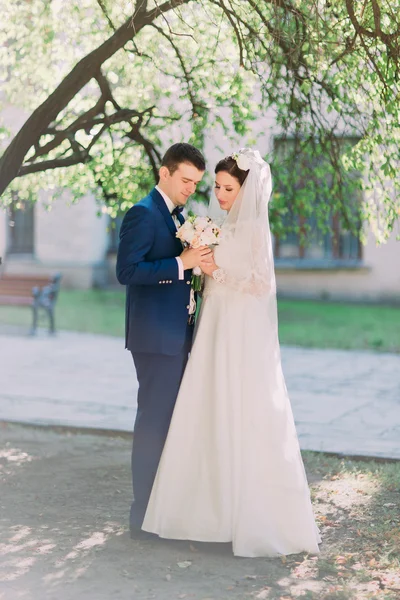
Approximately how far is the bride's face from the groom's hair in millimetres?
115

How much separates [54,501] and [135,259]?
1.92 m

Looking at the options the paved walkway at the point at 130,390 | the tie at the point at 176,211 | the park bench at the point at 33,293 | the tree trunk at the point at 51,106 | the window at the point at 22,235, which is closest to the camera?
the tie at the point at 176,211

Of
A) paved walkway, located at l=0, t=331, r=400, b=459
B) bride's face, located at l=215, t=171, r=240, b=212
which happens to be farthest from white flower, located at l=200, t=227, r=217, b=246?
paved walkway, located at l=0, t=331, r=400, b=459

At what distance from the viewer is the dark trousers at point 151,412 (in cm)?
516

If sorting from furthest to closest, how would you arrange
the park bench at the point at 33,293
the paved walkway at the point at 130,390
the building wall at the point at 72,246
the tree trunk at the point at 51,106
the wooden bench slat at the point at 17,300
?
the building wall at the point at 72,246 < the wooden bench slat at the point at 17,300 < the park bench at the point at 33,293 < the paved walkway at the point at 130,390 < the tree trunk at the point at 51,106

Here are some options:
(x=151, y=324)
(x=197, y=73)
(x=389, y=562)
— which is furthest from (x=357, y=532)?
(x=197, y=73)

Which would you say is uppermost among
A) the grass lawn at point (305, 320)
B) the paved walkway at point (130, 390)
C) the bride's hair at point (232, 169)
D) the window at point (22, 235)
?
the window at point (22, 235)

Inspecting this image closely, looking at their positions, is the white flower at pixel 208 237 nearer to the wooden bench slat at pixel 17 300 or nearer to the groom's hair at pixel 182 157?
the groom's hair at pixel 182 157

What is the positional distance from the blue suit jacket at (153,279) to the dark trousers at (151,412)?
99 mm

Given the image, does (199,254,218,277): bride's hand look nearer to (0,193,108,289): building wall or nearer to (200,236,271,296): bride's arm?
(200,236,271,296): bride's arm

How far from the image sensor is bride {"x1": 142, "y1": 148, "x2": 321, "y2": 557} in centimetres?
499

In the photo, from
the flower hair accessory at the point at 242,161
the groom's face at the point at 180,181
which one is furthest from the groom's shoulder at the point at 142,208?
the flower hair accessory at the point at 242,161

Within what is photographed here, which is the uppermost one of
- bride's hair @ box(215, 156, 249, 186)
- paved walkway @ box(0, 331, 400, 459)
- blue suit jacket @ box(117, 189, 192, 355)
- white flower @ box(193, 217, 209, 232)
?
bride's hair @ box(215, 156, 249, 186)

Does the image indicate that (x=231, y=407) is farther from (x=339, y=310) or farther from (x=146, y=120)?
(x=339, y=310)
